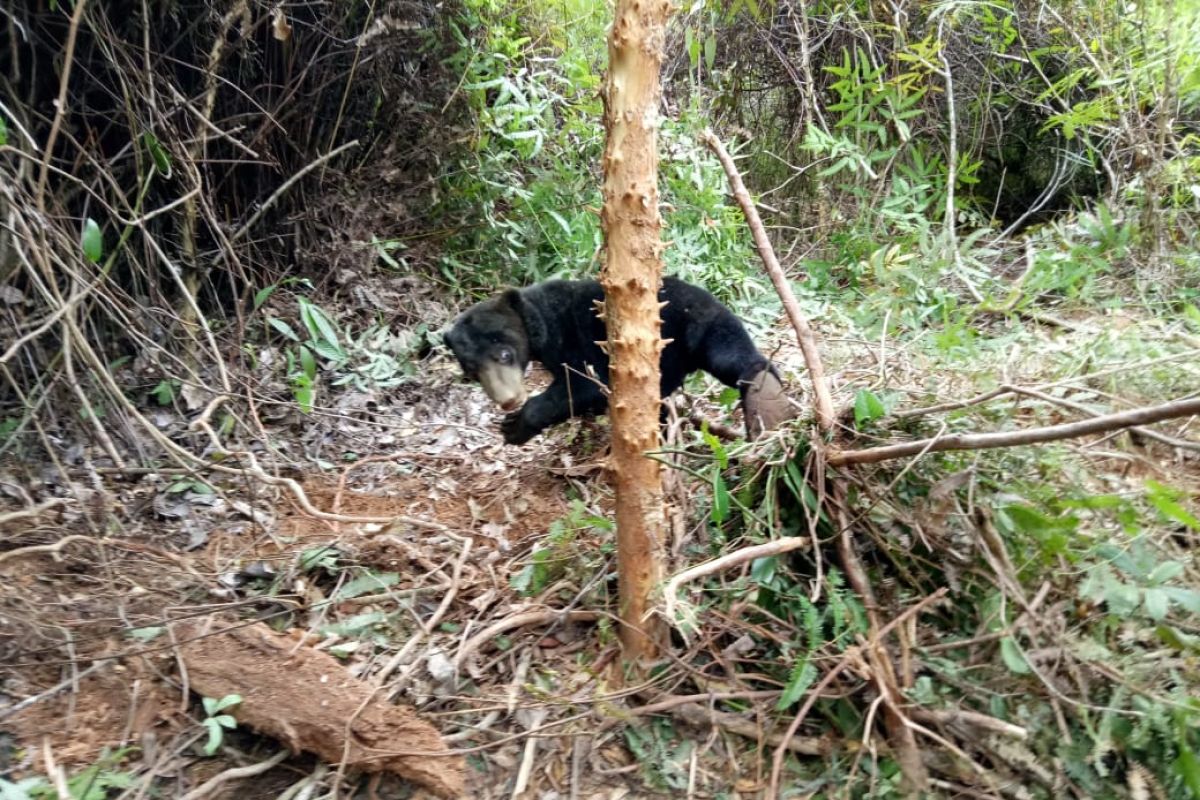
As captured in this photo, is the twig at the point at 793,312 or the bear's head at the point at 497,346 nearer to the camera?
the twig at the point at 793,312

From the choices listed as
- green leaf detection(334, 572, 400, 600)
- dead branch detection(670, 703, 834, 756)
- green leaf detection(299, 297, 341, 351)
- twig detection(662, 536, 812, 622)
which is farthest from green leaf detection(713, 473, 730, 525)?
green leaf detection(299, 297, 341, 351)

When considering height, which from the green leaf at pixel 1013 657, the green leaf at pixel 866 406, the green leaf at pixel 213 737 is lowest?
the green leaf at pixel 213 737

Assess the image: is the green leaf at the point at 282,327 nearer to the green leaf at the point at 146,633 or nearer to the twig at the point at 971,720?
the green leaf at the point at 146,633

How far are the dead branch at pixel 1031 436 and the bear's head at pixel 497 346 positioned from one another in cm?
202

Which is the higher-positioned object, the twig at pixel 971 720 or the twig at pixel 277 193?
the twig at pixel 277 193

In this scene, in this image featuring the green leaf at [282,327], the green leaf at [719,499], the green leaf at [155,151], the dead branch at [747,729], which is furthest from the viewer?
the green leaf at [282,327]

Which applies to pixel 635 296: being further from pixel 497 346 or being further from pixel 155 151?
pixel 155 151

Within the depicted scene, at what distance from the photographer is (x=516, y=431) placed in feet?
13.2

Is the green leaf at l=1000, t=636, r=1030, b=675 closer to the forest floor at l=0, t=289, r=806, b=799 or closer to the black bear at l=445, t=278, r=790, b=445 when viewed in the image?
the forest floor at l=0, t=289, r=806, b=799

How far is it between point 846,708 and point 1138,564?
2.70ft

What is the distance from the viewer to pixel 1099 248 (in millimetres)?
5629

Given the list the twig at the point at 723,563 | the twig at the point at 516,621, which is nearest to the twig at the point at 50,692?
the twig at the point at 516,621

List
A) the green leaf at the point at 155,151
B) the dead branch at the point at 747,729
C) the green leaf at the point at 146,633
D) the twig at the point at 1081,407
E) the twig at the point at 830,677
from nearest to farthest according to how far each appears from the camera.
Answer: the twig at the point at 1081,407 < the twig at the point at 830,677 < the dead branch at the point at 747,729 < the green leaf at the point at 146,633 < the green leaf at the point at 155,151

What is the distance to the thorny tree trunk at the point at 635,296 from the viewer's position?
217cm
